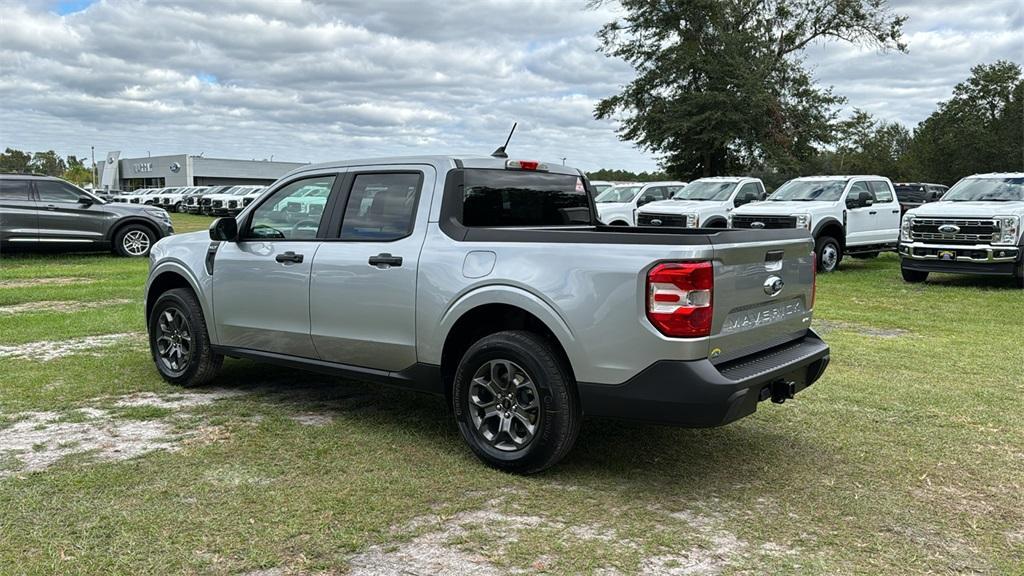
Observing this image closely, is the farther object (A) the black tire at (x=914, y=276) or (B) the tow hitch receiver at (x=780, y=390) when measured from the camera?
(A) the black tire at (x=914, y=276)

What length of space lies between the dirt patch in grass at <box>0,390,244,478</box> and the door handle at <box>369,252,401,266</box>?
141cm

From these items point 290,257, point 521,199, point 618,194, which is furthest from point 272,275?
point 618,194

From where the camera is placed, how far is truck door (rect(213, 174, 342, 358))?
5496 millimetres

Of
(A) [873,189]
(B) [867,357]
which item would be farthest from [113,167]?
(B) [867,357]

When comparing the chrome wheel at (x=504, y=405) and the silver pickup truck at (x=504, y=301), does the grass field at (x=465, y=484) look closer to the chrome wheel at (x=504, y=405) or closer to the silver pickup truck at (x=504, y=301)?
the chrome wheel at (x=504, y=405)

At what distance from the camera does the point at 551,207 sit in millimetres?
5609

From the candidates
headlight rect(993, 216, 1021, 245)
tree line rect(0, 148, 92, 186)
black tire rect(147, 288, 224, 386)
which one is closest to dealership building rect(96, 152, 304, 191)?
tree line rect(0, 148, 92, 186)

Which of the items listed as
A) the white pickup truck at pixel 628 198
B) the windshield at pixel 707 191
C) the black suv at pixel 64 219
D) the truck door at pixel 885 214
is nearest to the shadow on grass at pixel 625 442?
the black suv at pixel 64 219

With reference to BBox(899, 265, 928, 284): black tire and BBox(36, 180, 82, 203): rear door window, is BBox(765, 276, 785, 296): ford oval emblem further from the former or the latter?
BBox(36, 180, 82, 203): rear door window

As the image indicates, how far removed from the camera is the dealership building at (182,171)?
83.6 metres

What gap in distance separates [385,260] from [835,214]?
510 inches

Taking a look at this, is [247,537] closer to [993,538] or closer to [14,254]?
[993,538]

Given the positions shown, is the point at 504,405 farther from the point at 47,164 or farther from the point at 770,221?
the point at 47,164

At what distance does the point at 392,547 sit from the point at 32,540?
1540mm
